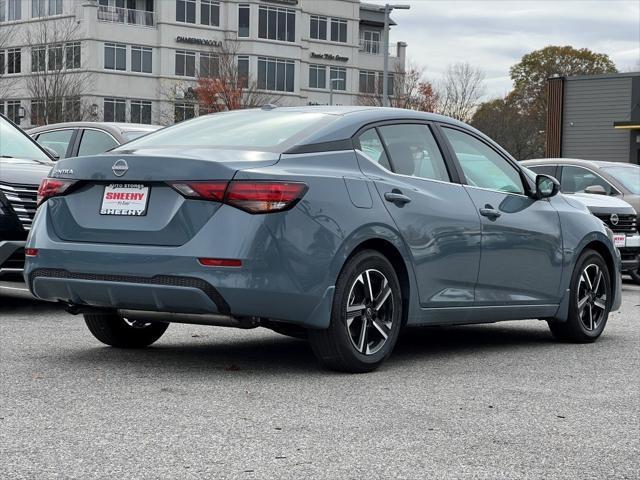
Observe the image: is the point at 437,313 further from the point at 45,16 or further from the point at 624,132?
the point at 45,16

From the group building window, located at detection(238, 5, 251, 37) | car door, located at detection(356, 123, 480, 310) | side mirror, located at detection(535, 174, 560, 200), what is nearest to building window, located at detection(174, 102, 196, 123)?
building window, located at detection(238, 5, 251, 37)

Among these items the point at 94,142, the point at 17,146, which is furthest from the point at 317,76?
the point at 17,146

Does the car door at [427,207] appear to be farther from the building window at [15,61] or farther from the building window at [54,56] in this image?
the building window at [15,61]

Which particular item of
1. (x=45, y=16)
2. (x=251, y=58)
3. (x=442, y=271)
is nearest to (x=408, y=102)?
(x=251, y=58)

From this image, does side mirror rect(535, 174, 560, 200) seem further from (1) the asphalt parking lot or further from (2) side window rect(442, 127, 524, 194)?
(1) the asphalt parking lot

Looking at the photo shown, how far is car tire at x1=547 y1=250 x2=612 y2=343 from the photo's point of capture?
8.97 m

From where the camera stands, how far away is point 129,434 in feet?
17.0

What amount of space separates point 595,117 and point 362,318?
39463 mm

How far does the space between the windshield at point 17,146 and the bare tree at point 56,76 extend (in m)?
45.2

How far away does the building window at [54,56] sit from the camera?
62.3 meters

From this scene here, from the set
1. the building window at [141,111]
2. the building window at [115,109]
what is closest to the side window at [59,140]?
the building window at [115,109]

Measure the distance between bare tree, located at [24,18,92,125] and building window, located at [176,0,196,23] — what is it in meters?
7.54

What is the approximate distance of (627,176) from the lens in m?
16.7

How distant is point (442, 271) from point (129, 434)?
293cm
